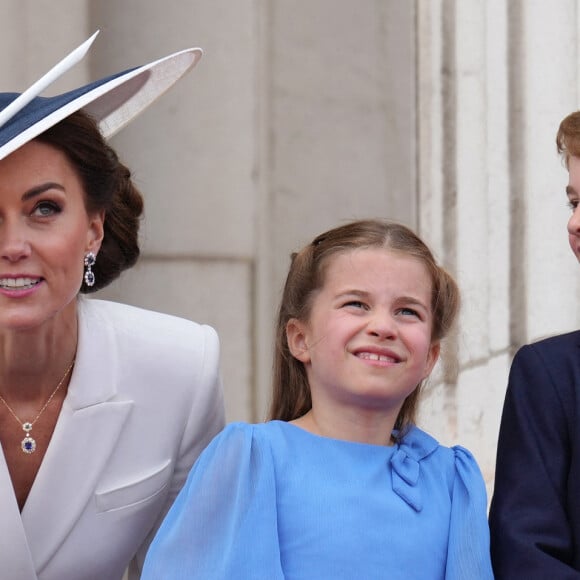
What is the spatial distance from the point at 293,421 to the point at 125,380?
0.44 metres

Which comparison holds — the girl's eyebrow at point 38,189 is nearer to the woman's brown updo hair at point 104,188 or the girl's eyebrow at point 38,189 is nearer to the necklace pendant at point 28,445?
the woman's brown updo hair at point 104,188

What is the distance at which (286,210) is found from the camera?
13.7 feet

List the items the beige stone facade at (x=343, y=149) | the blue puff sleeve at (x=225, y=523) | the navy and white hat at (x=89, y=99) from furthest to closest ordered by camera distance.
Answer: the beige stone facade at (x=343, y=149) < the navy and white hat at (x=89, y=99) < the blue puff sleeve at (x=225, y=523)

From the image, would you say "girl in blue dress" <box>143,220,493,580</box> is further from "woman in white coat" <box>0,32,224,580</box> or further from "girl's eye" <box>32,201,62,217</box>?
"girl's eye" <box>32,201,62,217</box>

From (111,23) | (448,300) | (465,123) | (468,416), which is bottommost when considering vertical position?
(468,416)

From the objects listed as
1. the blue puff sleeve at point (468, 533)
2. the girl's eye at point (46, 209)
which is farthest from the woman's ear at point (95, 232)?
the blue puff sleeve at point (468, 533)

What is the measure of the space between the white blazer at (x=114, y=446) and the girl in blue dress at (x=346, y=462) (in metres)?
0.30

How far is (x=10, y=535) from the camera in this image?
254 centimetres

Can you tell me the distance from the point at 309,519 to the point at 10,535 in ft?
2.21

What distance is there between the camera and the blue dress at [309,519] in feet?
7.15

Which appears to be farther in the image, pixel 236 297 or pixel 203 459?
pixel 236 297

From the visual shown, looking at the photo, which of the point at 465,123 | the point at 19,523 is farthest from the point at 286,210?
the point at 19,523

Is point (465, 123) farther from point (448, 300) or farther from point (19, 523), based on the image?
point (19, 523)

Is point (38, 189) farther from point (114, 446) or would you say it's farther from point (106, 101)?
point (114, 446)
